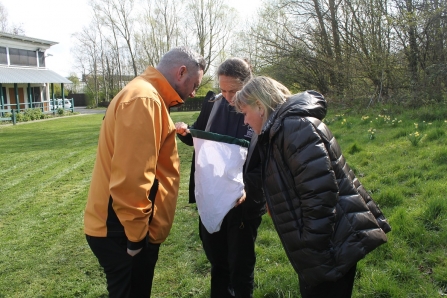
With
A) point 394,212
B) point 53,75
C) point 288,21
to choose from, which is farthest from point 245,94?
point 53,75

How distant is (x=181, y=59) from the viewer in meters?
2.38

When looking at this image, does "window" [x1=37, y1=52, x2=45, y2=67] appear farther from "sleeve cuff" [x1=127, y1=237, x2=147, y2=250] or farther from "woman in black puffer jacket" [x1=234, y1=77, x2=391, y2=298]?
"woman in black puffer jacket" [x1=234, y1=77, x2=391, y2=298]

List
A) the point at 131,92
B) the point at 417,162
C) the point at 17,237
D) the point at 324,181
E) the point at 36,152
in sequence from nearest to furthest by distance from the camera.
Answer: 1. the point at 324,181
2. the point at 131,92
3. the point at 17,237
4. the point at 417,162
5. the point at 36,152

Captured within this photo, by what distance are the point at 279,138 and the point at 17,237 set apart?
4496 mm

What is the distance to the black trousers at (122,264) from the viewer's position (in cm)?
217

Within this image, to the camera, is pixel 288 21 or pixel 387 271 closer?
pixel 387 271

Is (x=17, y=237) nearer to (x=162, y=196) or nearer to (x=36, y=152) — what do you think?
(x=162, y=196)

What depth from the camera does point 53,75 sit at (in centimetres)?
3697

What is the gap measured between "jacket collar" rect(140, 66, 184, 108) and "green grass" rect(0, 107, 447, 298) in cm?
186

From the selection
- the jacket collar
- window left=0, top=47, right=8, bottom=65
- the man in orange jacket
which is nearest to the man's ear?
the man in orange jacket

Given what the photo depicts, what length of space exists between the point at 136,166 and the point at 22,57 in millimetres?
38724

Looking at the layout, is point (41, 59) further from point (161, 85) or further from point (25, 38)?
point (161, 85)

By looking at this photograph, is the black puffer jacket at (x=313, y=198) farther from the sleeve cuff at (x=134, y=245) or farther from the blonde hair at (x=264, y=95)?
the sleeve cuff at (x=134, y=245)

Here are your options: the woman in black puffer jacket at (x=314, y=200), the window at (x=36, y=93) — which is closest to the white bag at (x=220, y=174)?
the woman in black puffer jacket at (x=314, y=200)
